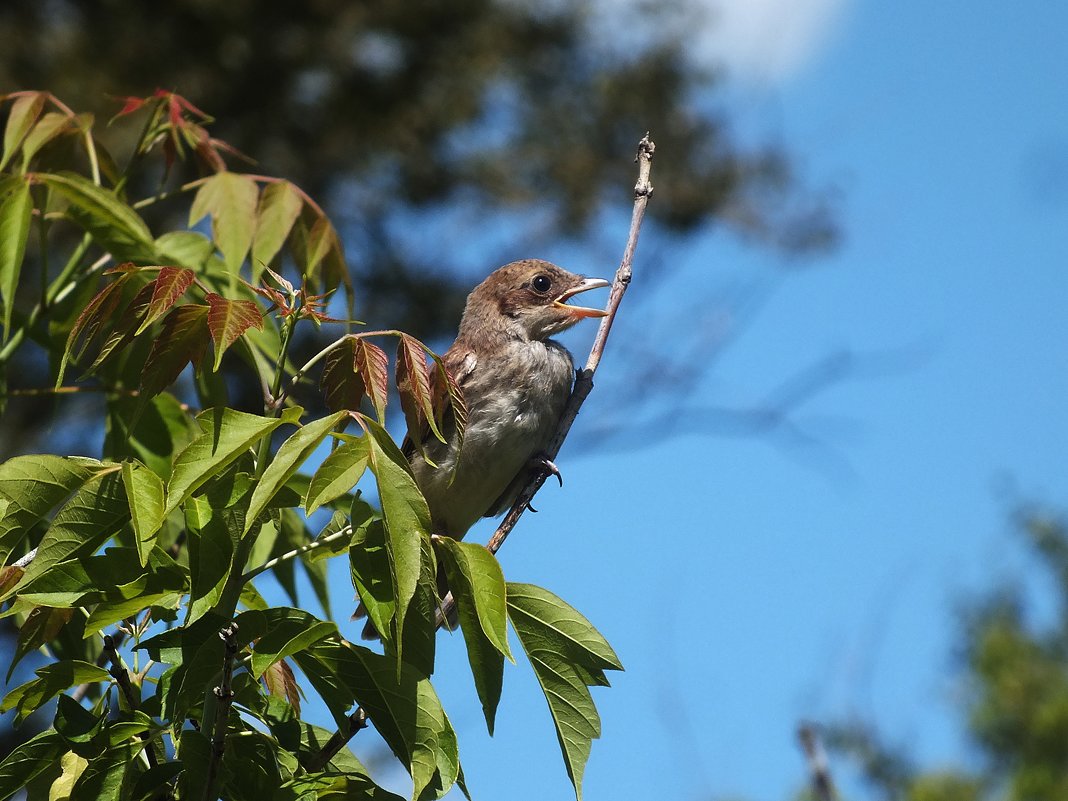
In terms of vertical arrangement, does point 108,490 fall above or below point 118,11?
below

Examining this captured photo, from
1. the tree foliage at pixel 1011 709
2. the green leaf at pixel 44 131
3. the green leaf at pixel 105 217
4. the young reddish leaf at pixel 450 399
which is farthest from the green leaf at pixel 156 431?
the tree foliage at pixel 1011 709

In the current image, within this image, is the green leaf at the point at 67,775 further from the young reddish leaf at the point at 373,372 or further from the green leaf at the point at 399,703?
the young reddish leaf at the point at 373,372

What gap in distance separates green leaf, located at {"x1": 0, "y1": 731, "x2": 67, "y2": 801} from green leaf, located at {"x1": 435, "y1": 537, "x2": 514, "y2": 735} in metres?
0.78

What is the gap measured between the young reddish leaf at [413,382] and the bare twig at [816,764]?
1.10 meters

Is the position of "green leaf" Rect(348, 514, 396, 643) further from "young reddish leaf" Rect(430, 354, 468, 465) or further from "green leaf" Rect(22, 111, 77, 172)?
"green leaf" Rect(22, 111, 77, 172)

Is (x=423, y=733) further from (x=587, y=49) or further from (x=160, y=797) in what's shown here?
(x=587, y=49)

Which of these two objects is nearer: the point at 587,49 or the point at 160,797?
the point at 160,797

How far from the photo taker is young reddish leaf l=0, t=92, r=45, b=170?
3.50 m

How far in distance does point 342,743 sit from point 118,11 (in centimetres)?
1386

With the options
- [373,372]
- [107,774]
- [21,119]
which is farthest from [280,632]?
[21,119]

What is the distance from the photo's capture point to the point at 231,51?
14656mm

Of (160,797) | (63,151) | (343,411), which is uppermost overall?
(63,151)

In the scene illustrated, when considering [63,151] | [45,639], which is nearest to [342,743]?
[45,639]

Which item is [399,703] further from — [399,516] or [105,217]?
[105,217]
